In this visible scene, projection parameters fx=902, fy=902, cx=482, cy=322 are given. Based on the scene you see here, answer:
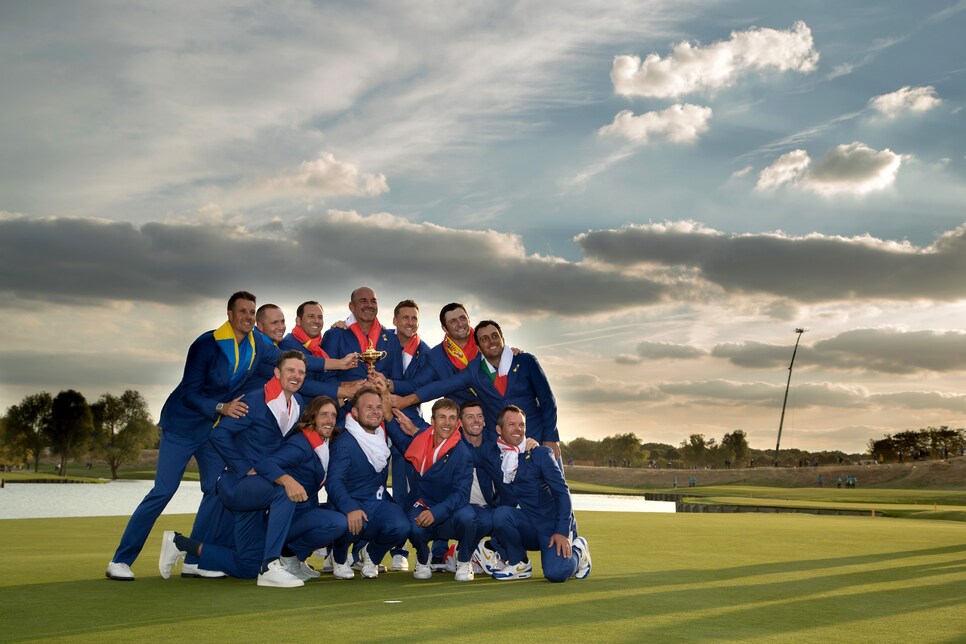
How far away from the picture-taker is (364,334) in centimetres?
1068

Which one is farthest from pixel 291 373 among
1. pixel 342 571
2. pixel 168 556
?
pixel 168 556

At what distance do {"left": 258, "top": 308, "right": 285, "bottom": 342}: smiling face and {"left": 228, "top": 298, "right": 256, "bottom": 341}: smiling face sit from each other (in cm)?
74

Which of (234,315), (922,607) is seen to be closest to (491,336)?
(234,315)

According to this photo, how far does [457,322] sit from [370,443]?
74.2 inches

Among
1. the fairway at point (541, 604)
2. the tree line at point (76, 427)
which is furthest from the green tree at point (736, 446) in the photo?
the fairway at point (541, 604)

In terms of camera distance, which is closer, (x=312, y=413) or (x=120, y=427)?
(x=312, y=413)

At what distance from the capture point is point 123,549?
8820 millimetres

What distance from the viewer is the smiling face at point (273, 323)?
9969 mm

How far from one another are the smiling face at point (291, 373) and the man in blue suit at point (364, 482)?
25.9 inches

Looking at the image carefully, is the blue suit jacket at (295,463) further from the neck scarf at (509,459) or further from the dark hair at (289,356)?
the neck scarf at (509,459)

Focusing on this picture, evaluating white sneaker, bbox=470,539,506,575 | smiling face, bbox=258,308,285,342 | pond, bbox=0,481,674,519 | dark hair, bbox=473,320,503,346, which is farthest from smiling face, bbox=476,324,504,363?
pond, bbox=0,481,674,519

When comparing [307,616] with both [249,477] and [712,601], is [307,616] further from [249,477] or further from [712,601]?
[712,601]

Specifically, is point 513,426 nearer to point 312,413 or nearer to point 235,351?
point 312,413

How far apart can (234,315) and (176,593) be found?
277 cm
